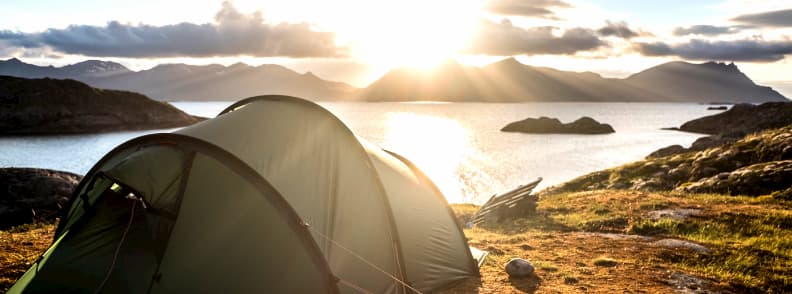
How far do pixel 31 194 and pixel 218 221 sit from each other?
15.1 metres

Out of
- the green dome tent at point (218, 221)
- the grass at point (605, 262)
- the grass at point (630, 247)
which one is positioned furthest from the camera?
the grass at point (605, 262)

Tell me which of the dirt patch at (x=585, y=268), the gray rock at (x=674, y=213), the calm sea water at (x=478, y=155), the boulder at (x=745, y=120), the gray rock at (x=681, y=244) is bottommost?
the calm sea water at (x=478, y=155)

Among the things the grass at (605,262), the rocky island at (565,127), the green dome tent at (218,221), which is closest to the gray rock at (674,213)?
the grass at (605,262)

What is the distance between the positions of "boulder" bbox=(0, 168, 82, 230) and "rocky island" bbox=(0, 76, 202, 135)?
98.7 metres

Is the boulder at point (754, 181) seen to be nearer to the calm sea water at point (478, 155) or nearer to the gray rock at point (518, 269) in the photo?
the gray rock at point (518, 269)

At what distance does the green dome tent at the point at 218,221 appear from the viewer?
662cm

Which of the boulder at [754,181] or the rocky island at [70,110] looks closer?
the boulder at [754,181]

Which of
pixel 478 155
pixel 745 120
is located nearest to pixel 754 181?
pixel 478 155

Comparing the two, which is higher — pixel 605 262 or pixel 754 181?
pixel 754 181

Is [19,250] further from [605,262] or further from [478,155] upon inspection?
[478,155]

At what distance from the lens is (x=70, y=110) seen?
4099 inches

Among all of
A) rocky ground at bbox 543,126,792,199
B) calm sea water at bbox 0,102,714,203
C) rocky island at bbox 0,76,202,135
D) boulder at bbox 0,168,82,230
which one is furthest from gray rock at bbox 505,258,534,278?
rocky island at bbox 0,76,202,135

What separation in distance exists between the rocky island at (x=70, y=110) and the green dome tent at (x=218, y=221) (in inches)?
4468

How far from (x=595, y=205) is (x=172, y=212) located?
50.3 ft
